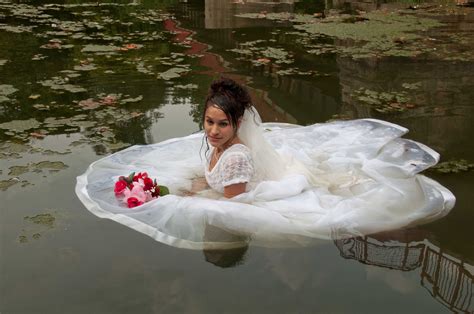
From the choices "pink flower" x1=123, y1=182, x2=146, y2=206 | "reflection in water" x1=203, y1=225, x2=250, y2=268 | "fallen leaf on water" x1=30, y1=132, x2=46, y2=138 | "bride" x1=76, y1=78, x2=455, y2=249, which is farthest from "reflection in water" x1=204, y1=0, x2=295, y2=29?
"reflection in water" x1=203, y1=225, x2=250, y2=268

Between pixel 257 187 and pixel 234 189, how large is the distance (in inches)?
6.0

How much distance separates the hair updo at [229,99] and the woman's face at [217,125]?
25 millimetres

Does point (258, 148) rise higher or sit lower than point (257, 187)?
higher

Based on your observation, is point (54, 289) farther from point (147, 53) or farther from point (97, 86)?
point (147, 53)

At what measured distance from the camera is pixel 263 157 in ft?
11.6

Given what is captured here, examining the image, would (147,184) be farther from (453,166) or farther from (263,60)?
(263,60)

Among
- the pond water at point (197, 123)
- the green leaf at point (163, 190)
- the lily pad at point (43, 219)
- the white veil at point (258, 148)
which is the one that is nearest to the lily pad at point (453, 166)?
the pond water at point (197, 123)

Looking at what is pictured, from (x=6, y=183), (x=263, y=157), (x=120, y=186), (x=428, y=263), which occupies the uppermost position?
(x=263, y=157)

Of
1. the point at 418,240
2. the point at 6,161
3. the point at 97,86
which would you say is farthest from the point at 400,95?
the point at 6,161

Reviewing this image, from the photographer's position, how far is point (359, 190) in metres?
3.47

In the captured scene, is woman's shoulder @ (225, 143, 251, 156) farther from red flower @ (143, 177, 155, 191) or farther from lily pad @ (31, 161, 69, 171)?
lily pad @ (31, 161, 69, 171)

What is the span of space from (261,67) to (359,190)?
3.74 meters

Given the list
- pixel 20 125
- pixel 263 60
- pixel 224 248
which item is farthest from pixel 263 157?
pixel 263 60

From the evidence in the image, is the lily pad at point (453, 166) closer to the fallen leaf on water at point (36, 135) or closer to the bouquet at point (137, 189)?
the bouquet at point (137, 189)
